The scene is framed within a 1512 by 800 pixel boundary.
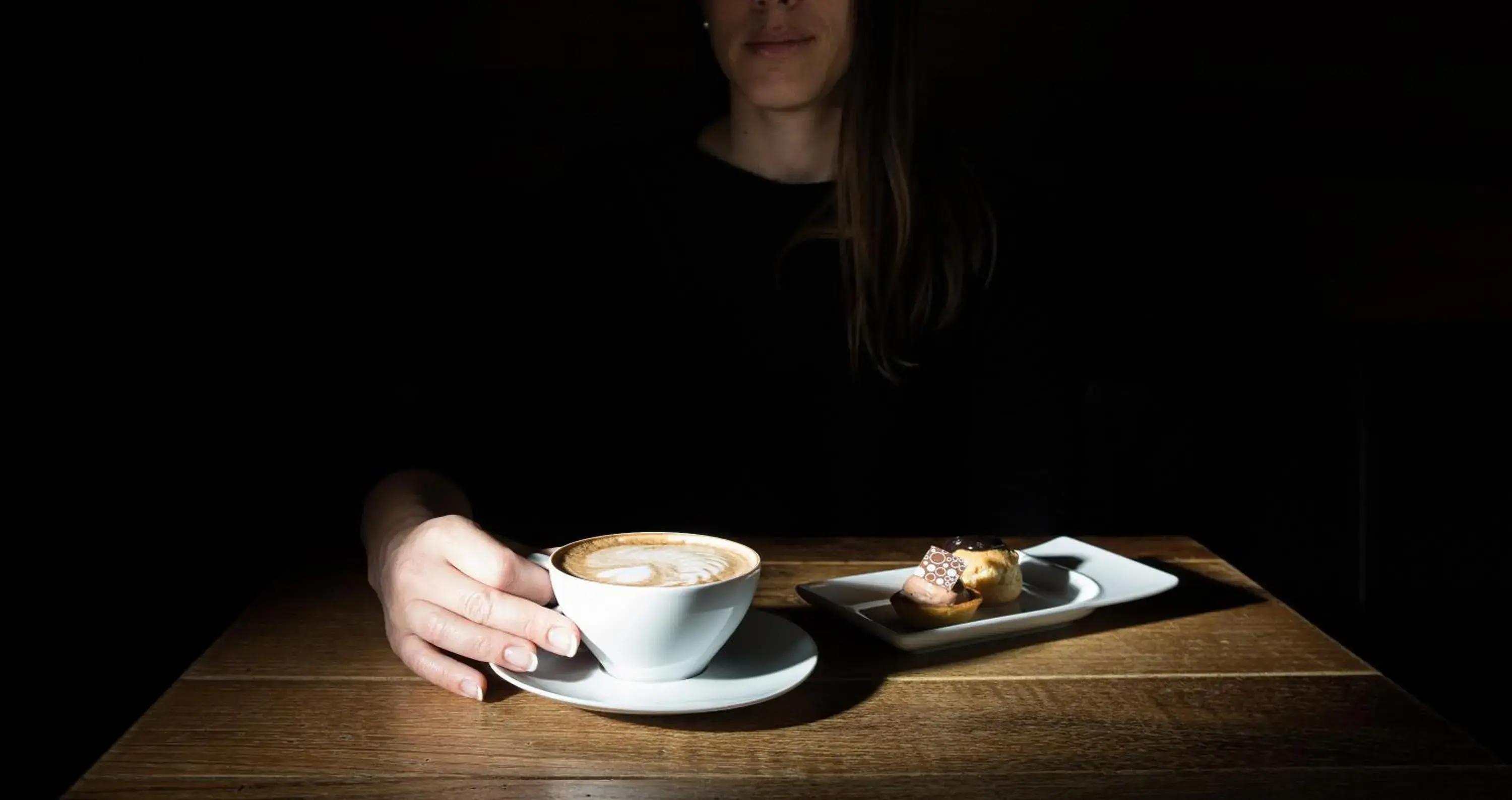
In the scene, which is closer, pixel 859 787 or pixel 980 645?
pixel 859 787

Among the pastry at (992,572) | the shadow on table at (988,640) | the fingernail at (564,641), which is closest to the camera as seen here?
the fingernail at (564,641)

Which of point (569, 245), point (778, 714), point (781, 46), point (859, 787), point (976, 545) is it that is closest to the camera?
point (859, 787)

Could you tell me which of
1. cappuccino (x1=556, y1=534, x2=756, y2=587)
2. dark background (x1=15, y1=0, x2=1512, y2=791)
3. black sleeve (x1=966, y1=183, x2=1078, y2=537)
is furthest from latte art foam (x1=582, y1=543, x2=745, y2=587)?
dark background (x1=15, y1=0, x2=1512, y2=791)

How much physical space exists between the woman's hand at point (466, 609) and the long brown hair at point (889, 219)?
871 millimetres

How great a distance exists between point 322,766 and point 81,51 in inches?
72.3

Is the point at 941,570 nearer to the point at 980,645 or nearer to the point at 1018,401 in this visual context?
the point at 980,645

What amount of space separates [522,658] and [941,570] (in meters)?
0.33

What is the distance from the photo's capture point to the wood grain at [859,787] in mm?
597

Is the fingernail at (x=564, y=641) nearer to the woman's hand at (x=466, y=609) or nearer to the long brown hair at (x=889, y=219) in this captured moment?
the woman's hand at (x=466, y=609)

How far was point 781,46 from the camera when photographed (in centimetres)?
158

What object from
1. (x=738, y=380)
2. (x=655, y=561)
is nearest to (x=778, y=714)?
(x=655, y=561)

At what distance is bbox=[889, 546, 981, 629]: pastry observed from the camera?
841mm

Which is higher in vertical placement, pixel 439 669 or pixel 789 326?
pixel 789 326

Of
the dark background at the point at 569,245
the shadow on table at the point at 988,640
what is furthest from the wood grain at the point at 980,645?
the dark background at the point at 569,245
